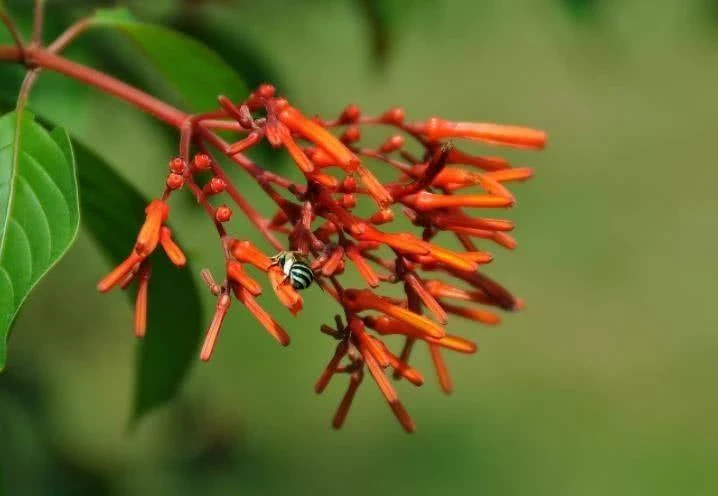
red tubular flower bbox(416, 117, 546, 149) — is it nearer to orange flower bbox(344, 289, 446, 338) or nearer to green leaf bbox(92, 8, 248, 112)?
orange flower bbox(344, 289, 446, 338)

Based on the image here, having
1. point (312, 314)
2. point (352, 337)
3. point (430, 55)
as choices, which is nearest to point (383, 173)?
point (312, 314)

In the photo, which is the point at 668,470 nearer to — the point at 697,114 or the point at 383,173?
the point at 383,173

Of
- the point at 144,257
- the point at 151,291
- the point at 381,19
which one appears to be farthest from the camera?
the point at 381,19

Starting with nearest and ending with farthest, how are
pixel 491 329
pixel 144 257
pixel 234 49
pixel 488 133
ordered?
pixel 144 257 < pixel 488 133 < pixel 234 49 < pixel 491 329

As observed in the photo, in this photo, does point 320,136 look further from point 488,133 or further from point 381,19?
point 381,19

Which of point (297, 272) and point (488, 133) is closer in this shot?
point (297, 272)

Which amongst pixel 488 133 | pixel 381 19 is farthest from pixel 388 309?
pixel 381 19

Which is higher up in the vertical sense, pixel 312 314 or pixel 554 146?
pixel 554 146
